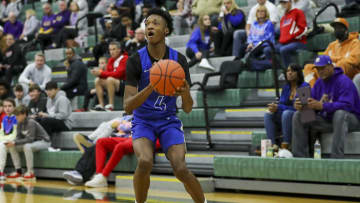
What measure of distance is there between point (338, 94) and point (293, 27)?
2372 mm

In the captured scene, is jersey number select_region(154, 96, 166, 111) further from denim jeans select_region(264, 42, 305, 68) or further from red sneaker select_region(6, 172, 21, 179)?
red sneaker select_region(6, 172, 21, 179)

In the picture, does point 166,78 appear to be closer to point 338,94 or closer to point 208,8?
→ point 338,94

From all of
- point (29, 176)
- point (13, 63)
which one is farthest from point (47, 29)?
point (29, 176)

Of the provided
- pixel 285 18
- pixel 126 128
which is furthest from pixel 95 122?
pixel 285 18

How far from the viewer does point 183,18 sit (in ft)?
45.5

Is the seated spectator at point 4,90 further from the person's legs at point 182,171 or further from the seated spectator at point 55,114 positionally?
the person's legs at point 182,171

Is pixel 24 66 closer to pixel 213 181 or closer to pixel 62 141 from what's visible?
pixel 62 141

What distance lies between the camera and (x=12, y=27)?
1755 cm

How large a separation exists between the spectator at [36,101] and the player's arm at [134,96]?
722 cm

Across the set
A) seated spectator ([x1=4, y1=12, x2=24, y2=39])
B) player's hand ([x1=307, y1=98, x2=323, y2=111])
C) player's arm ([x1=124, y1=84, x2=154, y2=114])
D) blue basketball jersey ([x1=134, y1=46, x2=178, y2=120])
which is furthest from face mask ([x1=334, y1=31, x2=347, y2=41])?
seated spectator ([x1=4, y1=12, x2=24, y2=39])

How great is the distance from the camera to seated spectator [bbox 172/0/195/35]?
1354 centimetres

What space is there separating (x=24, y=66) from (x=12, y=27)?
278 centimetres

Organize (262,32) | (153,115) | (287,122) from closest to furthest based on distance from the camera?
1. (153,115)
2. (287,122)
3. (262,32)

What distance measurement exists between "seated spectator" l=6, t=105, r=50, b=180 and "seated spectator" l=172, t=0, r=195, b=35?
12.9 ft
